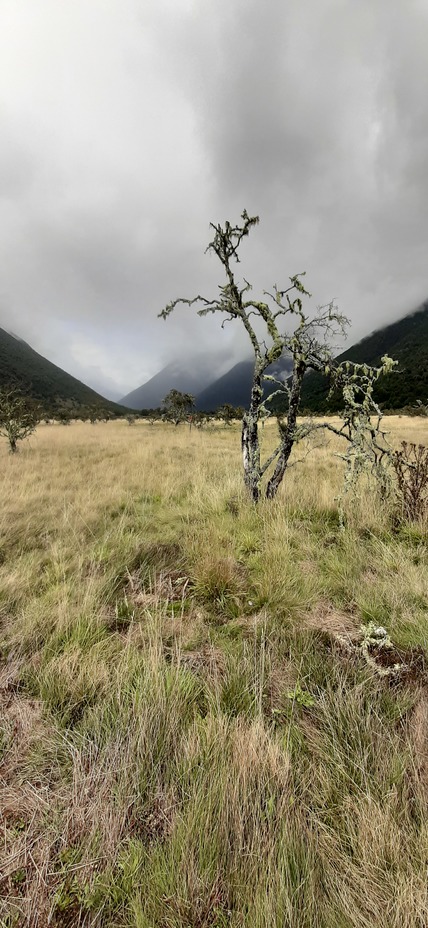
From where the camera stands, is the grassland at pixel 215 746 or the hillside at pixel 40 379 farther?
the hillside at pixel 40 379

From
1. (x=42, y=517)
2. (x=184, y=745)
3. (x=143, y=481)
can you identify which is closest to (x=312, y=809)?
(x=184, y=745)

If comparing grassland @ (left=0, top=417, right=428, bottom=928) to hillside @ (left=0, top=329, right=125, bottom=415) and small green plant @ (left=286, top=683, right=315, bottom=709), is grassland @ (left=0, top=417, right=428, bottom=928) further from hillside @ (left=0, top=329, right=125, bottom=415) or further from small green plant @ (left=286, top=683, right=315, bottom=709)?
hillside @ (left=0, top=329, right=125, bottom=415)

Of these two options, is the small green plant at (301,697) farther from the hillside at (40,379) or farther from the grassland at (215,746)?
the hillside at (40,379)

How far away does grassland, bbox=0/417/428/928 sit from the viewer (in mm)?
1140

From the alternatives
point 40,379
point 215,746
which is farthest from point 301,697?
point 40,379

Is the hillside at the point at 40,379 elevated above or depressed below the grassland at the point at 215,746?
above

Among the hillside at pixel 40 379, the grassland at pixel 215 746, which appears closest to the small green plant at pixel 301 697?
the grassland at pixel 215 746

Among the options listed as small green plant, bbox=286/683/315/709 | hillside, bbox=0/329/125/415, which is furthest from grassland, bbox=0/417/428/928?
hillside, bbox=0/329/125/415

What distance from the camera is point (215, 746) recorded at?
5.29 feet

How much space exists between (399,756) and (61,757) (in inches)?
65.1

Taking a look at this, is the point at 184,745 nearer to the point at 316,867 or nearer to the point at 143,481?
the point at 316,867

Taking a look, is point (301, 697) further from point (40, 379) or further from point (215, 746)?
point (40, 379)

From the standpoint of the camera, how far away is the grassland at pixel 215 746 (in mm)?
1140

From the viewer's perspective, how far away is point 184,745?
1640mm
